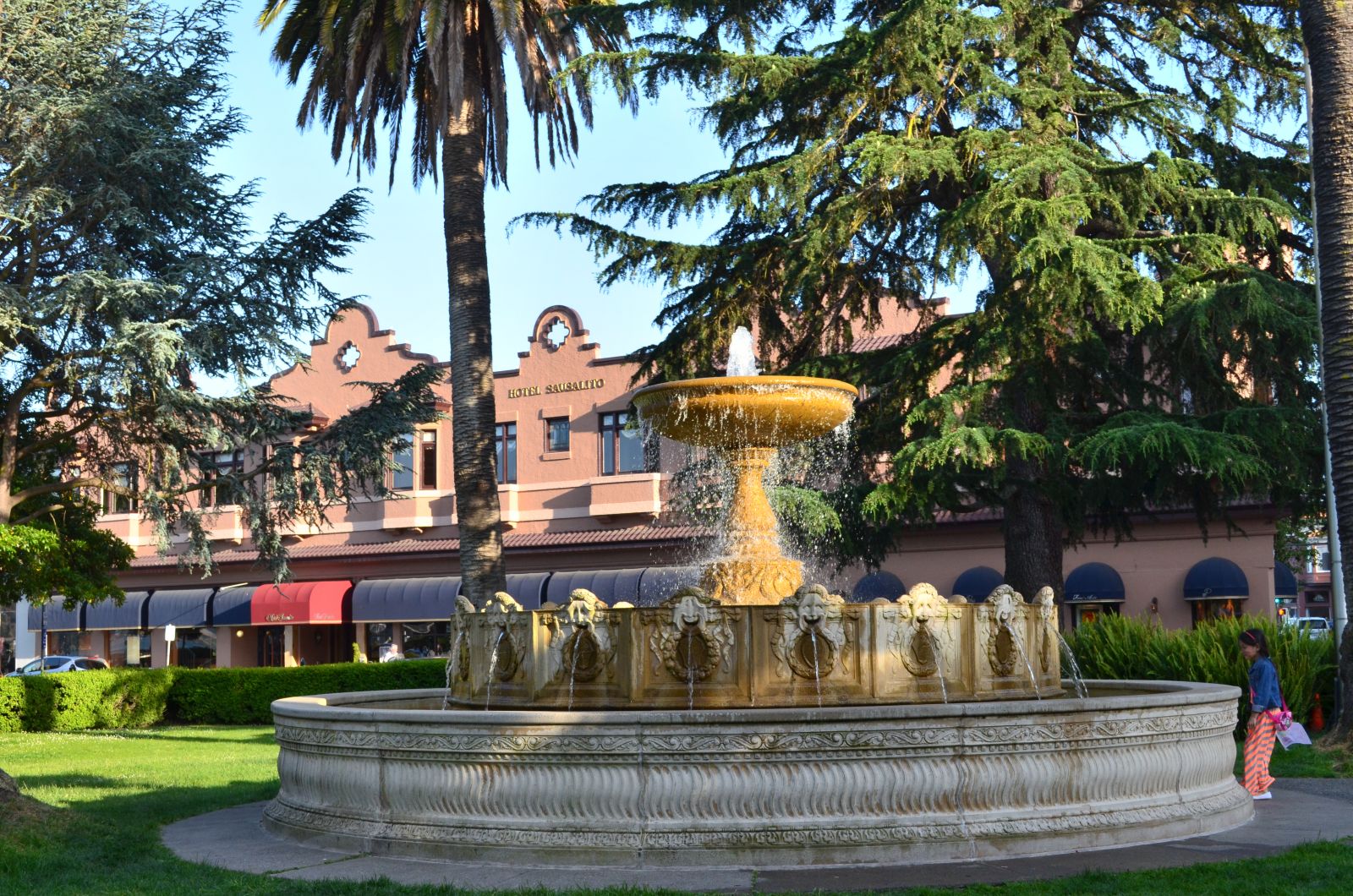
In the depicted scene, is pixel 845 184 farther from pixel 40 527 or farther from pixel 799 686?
pixel 40 527

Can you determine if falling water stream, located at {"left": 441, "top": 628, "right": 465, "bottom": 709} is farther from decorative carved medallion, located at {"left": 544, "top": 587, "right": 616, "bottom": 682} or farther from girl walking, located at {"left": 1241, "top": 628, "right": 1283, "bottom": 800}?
girl walking, located at {"left": 1241, "top": 628, "right": 1283, "bottom": 800}

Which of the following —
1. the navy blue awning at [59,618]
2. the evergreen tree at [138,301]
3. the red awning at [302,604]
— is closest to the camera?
the evergreen tree at [138,301]

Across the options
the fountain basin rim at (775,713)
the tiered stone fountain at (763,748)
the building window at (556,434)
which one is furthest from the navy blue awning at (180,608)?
the fountain basin rim at (775,713)

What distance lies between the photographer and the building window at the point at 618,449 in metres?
40.0

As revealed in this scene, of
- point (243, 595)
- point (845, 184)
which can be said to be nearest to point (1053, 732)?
point (845, 184)

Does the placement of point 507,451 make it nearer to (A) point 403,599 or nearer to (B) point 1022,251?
(A) point 403,599

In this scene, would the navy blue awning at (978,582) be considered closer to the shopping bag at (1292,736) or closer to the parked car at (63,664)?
the shopping bag at (1292,736)

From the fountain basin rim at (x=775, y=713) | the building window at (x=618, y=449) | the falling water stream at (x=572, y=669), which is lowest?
the fountain basin rim at (x=775, y=713)

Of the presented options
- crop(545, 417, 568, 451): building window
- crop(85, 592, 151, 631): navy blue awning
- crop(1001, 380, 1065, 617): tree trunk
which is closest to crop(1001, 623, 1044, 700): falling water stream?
crop(1001, 380, 1065, 617): tree trunk

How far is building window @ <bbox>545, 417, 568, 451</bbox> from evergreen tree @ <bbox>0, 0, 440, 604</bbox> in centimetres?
1321

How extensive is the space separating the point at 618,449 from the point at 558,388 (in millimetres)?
2865

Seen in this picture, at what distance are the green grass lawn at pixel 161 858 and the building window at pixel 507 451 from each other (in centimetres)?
2513

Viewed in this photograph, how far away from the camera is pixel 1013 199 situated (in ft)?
62.1

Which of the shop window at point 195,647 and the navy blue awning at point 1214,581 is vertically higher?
the navy blue awning at point 1214,581
